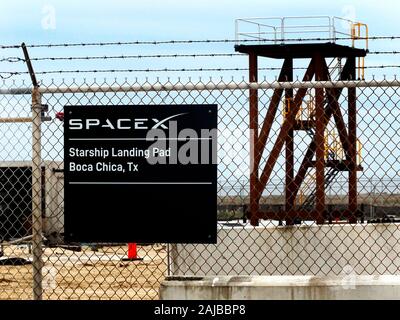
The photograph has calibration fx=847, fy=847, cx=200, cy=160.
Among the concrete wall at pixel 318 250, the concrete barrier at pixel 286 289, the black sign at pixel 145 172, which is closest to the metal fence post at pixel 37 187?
the black sign at pixel 145 172

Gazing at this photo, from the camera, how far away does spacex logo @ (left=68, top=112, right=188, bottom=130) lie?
7.52 metres

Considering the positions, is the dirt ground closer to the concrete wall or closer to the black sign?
the concrete wall

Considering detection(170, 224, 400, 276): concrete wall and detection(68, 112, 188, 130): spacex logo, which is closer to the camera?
detection(68, 112, 188, 130): spacex logo

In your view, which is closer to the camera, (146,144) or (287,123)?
(146,144)

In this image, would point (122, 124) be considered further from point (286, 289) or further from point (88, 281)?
point (88, 281)

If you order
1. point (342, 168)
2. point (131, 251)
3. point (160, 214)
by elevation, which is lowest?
point (131, 251)

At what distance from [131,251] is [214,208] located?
1637cm

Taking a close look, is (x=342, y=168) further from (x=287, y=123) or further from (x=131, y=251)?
(x=131, y=251)

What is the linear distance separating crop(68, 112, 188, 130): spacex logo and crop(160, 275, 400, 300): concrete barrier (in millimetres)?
1399

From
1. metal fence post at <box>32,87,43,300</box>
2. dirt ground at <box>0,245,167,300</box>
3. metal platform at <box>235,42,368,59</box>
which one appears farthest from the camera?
metal platform at <box>235,42,368,59</box>

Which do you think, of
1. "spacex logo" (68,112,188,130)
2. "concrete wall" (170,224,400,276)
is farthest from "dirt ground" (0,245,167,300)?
"spacex logo" (68,112,188,130)
